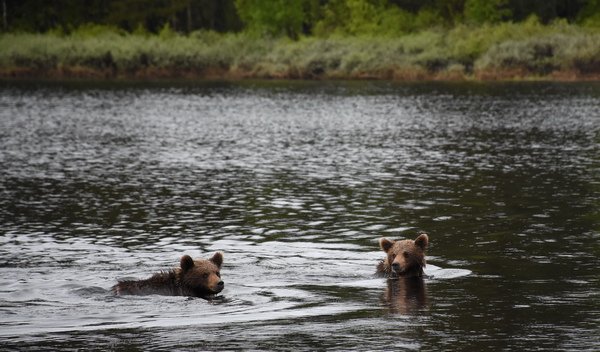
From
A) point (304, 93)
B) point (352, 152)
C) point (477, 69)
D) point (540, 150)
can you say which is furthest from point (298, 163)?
point (477, 69)

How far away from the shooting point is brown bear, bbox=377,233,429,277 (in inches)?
761

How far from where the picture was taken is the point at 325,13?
15100 cm

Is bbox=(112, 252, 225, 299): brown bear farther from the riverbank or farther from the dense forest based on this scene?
the riverbank

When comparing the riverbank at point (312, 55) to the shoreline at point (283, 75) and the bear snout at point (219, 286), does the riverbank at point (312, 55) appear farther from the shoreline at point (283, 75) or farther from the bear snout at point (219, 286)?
→ the bear snout at point (219, 286)

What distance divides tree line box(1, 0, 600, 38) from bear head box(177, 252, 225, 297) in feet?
372

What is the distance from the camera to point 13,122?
65438mm

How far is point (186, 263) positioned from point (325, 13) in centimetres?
13499

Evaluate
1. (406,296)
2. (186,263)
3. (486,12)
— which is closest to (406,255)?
(406,296)

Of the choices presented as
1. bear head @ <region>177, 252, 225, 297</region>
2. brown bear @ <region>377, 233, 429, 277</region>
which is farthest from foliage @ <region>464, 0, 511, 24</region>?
bear head @ <region>177, 252, 225, 297</region>

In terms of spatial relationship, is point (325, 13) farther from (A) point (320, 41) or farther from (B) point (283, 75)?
(B) point (283, 75)

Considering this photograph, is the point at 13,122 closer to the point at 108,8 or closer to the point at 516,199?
the point at 516,199

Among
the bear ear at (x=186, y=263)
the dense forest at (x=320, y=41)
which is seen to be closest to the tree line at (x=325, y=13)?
the dense forest at (x=320, y=41)

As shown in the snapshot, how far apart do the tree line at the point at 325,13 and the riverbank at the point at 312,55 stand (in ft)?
34.5

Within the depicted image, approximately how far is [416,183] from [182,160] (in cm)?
1260
